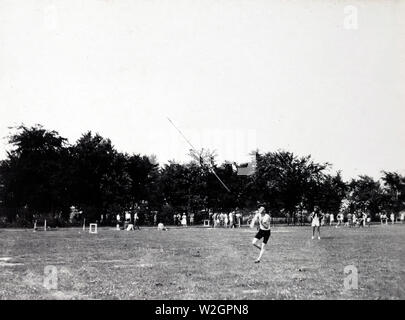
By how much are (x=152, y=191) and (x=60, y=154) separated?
1556 centimetres

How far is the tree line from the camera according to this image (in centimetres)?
6781

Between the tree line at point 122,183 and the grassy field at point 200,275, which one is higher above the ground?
the tree line at point 122,183

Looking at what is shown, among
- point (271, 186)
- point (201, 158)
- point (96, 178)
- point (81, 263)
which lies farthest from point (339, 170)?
point (81, 263)

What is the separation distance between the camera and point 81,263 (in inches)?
695

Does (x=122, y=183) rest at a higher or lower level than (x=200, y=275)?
higher

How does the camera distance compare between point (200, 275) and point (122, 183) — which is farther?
point (122, 183)

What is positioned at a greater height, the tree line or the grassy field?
the tree line

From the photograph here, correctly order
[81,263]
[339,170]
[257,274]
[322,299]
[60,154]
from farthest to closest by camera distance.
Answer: [339,170], [60,154], [81,263], [257,274], [322,299]

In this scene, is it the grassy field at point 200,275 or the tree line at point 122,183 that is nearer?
the grassy field at point 200,275

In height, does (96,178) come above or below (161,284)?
above

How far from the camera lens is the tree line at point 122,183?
6781 cm

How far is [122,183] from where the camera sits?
76812 mm

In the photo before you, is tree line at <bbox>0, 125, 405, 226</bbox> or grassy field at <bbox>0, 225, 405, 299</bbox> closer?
grassy field at <bbox>0, 225, 405, 299</bbox>
